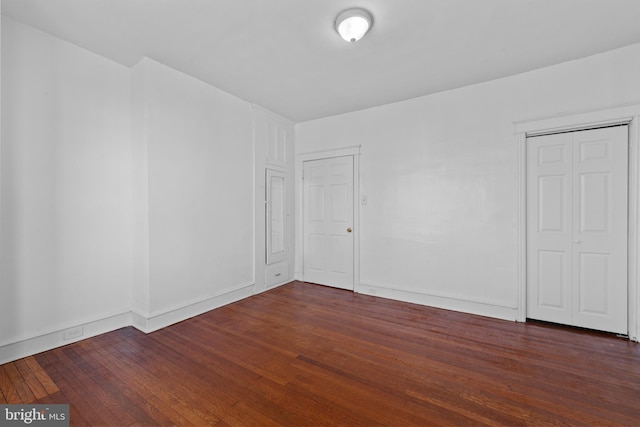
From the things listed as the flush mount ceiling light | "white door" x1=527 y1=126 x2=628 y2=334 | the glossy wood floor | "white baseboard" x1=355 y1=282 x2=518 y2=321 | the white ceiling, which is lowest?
the glossy wood floor

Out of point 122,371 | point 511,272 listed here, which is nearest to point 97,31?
point 122,371

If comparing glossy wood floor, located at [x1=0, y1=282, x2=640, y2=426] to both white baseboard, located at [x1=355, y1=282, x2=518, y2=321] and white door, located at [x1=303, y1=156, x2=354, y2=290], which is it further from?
white door, located at [x1=303, y1=156, x2=354, y2=290]

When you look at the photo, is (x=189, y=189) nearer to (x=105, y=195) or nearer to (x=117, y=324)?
(x=105, y=195)

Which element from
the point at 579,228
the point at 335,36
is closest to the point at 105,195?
the point at 335,36

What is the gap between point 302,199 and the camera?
17.0 ft

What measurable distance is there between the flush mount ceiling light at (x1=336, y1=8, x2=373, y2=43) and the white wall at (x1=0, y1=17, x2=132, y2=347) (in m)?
2.53

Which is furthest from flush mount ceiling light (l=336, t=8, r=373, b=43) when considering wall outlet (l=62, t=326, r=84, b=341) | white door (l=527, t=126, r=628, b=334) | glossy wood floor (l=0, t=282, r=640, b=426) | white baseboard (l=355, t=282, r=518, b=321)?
wall outlet (l=62, t=326, r=84, b=341)

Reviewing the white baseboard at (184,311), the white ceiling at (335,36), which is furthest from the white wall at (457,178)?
the white baseboard at (184,311)

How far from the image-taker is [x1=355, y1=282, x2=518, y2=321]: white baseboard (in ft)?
11.3

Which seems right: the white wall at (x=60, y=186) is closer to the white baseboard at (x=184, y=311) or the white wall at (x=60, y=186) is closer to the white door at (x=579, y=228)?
the white baseboard at (x=184, y=311)

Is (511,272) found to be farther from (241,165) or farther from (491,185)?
(241,165)

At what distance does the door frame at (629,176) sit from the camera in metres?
2.83

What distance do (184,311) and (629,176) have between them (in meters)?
5.12

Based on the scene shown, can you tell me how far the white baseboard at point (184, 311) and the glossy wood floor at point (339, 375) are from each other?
0.41 ft
